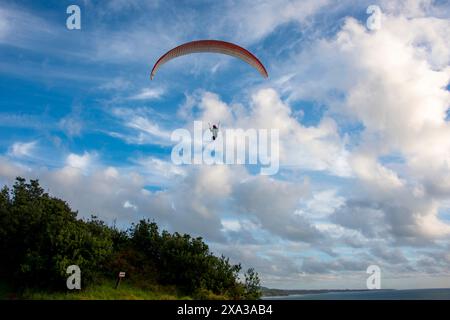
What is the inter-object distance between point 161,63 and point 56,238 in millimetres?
16124

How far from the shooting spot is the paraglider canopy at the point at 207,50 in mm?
31828

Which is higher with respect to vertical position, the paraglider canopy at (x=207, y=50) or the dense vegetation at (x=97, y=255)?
the paraglider canopy at (x=207, y=50)

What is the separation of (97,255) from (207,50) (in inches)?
740

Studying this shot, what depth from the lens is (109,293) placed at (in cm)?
3356

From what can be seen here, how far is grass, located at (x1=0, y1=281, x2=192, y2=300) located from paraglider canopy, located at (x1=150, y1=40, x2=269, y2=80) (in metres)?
17.3

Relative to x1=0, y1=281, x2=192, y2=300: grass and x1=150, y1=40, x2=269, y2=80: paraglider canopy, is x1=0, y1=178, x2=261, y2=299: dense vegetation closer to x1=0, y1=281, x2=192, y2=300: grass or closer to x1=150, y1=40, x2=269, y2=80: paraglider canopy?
x1=0, y1=281, x2=192, y2=300: grass

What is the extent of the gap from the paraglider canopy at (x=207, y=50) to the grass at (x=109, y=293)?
1729cm

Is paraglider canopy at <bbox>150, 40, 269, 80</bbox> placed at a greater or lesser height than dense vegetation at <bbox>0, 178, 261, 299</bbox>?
greater

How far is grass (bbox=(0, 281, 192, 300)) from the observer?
3167cm

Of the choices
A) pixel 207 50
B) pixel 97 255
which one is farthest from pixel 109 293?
pixel 207 50

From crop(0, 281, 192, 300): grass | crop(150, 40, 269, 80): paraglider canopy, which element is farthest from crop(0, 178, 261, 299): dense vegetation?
crop(150, 40, 269, 80): paraglider canopy

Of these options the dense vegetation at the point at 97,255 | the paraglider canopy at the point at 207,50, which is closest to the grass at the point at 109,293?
the dense vegetation at the point at 97,255

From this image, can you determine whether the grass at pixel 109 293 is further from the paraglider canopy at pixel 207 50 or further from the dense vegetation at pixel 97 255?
the paraglider canopy at pixel 207 50
